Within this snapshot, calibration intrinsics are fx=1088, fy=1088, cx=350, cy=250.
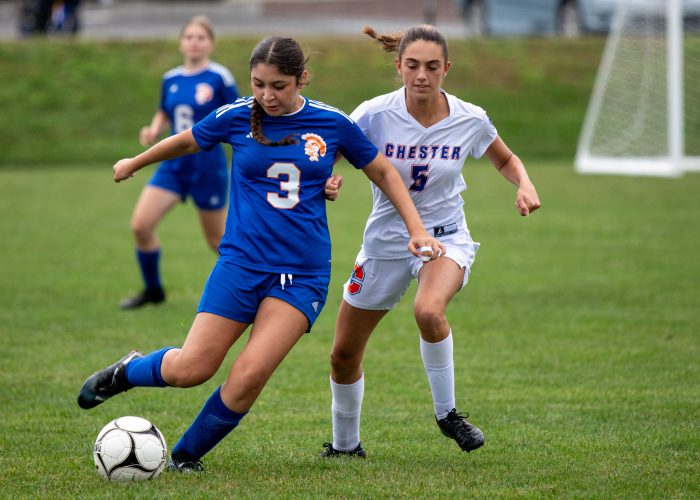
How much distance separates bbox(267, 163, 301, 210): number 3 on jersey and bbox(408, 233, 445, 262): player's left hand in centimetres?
54

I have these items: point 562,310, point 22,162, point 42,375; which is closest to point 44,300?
point 42,375

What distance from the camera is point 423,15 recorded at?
29547mm

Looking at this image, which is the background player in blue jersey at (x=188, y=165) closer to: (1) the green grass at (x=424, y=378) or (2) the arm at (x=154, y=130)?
(2) the arm at (x=154, y=130)

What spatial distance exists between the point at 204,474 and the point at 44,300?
5092 millimetres

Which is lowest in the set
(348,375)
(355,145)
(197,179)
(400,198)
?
(197,179)

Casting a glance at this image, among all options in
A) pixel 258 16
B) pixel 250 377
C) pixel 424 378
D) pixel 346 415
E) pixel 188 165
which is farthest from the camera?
pixel 258 16

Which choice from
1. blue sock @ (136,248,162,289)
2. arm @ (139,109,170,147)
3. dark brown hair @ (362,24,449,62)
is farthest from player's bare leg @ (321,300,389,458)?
blue sock @ (136,248,162,289)

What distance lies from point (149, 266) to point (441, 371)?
4641 mm

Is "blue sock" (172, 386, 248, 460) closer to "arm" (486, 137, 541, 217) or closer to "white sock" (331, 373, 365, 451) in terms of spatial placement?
"white sock" (331, 373, 365, 451)

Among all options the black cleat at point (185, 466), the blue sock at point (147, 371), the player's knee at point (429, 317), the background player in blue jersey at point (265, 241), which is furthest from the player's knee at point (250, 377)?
the player's knee at point (429, 317)

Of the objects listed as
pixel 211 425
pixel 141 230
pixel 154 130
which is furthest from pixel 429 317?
pixel 141 230

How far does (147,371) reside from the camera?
4664 millimetres

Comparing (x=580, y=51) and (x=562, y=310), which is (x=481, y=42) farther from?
(x=562, y=310)

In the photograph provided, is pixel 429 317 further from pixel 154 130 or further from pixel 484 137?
pixel 154 130
